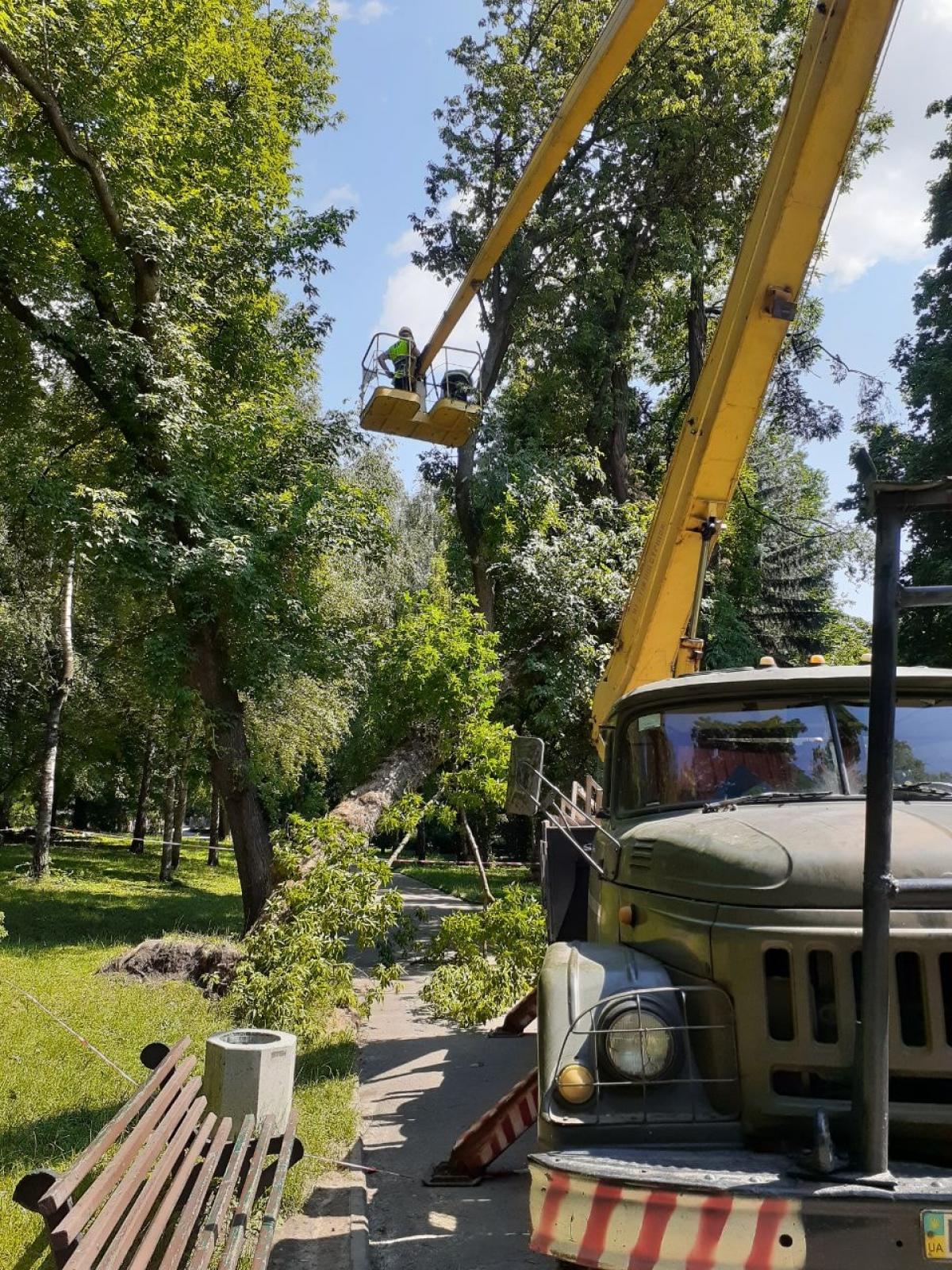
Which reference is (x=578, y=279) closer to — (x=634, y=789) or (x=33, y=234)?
(x=33, y=234)

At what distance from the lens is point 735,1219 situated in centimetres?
266

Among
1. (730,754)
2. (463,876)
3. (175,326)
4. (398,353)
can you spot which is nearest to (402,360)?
(398,353)

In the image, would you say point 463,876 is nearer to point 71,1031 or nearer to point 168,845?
point 168,845

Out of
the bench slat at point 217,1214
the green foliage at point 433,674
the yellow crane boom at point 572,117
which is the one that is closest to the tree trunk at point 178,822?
the green foliage at point 433,674

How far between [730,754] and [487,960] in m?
5.91

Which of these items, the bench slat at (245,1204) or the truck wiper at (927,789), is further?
the truck wiper at (927,789)

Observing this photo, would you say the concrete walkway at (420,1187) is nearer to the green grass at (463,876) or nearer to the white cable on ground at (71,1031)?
the white cable on ground at (71,1031)

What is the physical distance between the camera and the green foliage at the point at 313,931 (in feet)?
26.7

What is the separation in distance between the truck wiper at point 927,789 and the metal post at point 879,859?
1.39 metres

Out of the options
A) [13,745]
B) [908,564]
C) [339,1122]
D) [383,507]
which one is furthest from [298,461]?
[13,745]

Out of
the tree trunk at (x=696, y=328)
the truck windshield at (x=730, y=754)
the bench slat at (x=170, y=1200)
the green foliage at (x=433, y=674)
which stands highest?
the tree trunk at (x=696, y=328)

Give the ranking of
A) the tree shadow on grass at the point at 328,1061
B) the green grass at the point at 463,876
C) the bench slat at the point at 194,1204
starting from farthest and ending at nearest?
the green grass at the point at 463,876
the tree shadow on grass at the point at 328,1061
the bench slat at the point at 194,1204

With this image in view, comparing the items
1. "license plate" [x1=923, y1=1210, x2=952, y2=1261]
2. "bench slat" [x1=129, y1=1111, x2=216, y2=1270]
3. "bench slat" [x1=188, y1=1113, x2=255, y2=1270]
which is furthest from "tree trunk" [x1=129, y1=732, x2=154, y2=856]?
"license plate" [x1=923, y1=1210, x2=952, y2=1261]

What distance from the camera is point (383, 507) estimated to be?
14.3 meters
